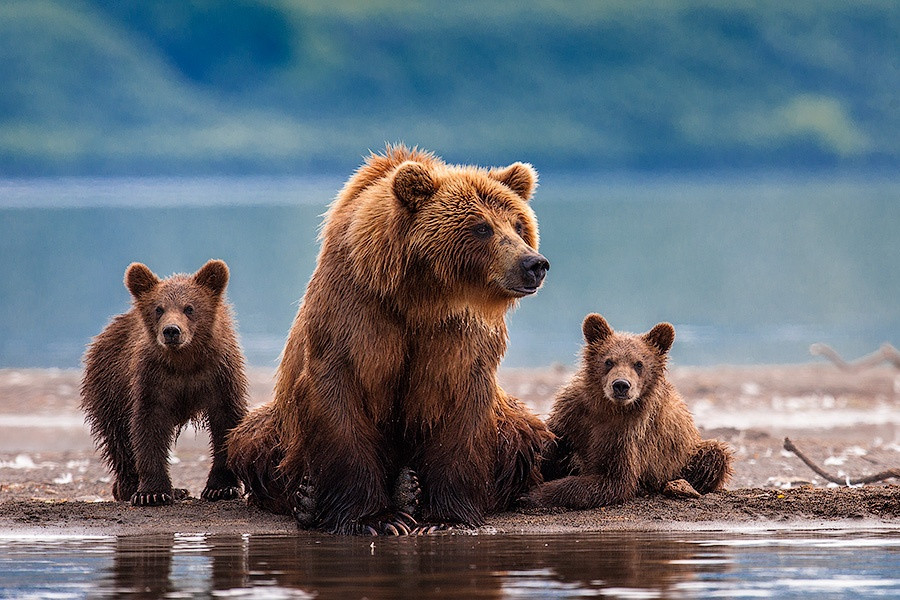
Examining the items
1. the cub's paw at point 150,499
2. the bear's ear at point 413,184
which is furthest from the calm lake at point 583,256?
the bear's ear at point 413,184

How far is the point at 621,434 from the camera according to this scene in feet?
30.2

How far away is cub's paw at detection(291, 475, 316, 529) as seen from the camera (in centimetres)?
851

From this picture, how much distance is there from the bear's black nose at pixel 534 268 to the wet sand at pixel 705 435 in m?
1.36

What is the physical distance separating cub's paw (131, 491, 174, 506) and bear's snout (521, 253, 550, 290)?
2.59 meters

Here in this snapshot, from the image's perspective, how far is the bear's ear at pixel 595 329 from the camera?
9.65 m

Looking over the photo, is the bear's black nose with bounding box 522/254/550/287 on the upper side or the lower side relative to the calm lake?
lower

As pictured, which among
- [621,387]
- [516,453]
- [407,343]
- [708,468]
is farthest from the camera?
[708,468]

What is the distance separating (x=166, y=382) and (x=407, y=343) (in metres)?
1.74

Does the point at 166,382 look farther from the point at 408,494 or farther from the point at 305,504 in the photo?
the point at 408,494

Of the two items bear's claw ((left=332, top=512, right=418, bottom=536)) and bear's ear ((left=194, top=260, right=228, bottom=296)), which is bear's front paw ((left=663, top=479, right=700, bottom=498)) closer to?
bear's claw ((left=332, top=512, right=418, bottom=536))

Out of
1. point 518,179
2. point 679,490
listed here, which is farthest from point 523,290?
point 679,490

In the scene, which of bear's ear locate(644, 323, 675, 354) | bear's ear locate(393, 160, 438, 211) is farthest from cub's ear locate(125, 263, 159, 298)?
bear's ear locate(644, 323, 675, 354)

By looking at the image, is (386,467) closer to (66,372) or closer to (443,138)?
(66,372)

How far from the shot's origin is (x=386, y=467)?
8.62 m
